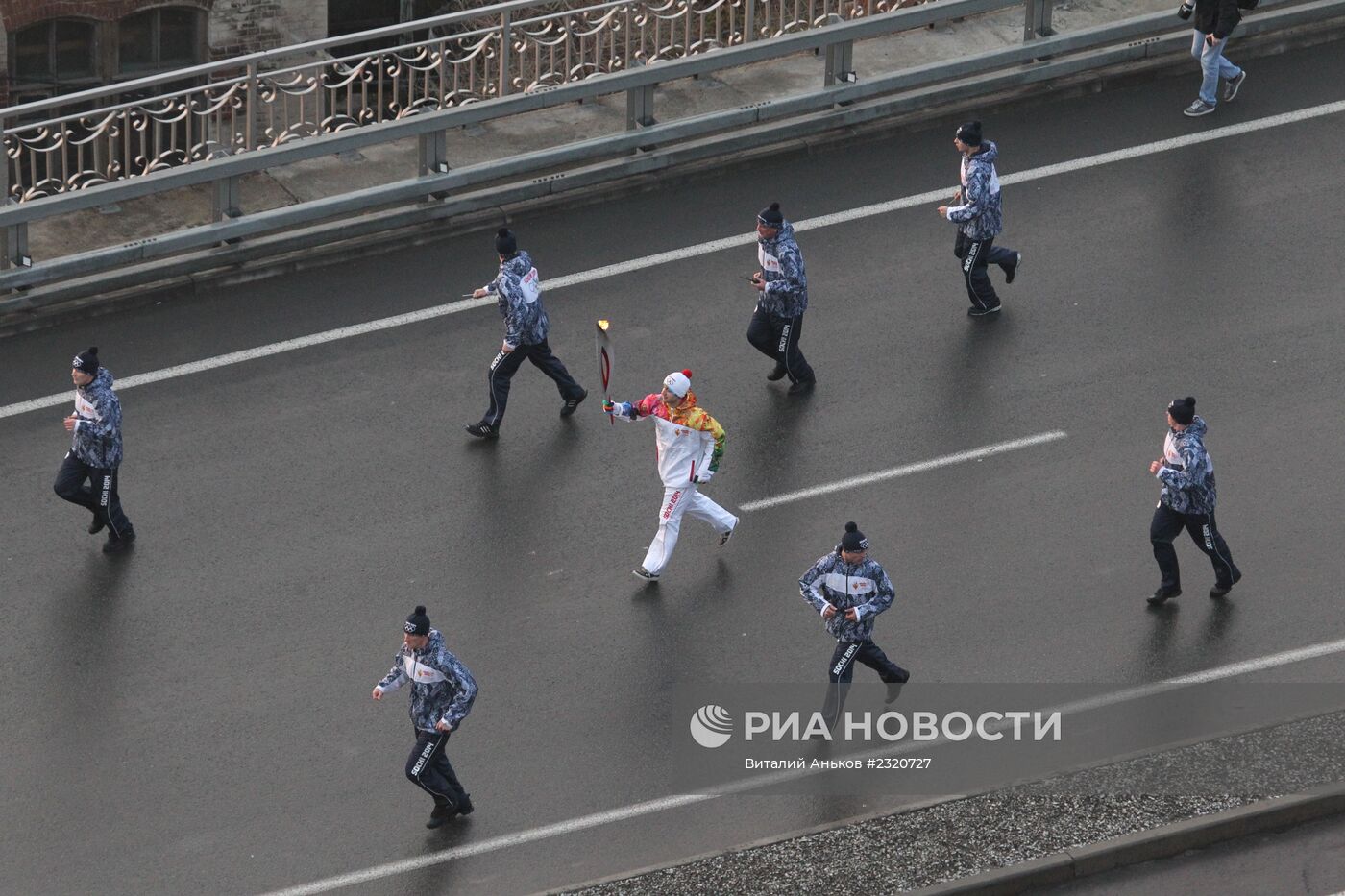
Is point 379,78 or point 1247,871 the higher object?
point 379,78

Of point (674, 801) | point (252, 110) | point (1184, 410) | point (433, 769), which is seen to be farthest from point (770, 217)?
point (433, 769)

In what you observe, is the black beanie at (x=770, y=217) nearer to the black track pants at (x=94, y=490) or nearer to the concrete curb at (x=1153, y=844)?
the black track pants at (x=94, y=490)

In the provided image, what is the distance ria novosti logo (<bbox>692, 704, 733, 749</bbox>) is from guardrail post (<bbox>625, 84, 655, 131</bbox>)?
7.27m

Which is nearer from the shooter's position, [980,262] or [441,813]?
[441,813]

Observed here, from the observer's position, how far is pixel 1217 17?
2117cm

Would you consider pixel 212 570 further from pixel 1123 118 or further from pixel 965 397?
pixel 1123 118

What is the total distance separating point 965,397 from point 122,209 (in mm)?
7360

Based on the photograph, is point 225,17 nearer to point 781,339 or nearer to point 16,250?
point 16,250

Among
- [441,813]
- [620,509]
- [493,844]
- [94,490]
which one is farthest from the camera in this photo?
[620,509]

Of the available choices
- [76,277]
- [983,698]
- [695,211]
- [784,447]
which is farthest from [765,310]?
[76,277]

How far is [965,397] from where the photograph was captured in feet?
60.0

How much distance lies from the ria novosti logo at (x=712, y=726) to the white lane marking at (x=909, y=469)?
2.15 meters

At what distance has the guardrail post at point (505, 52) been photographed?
20859 millimetres

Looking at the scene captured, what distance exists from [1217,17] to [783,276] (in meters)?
5.33
